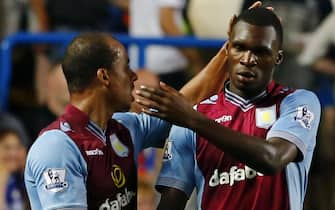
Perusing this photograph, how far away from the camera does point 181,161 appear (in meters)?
4.98

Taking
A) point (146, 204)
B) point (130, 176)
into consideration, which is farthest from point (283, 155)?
point (146, 204)

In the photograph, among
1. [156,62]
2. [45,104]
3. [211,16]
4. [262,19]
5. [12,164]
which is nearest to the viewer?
[262,19]

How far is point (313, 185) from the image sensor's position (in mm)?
8125

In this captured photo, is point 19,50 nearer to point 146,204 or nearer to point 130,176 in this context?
point 146,204

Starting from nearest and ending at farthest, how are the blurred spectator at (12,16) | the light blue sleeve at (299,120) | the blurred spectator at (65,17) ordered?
the light blue sleeve at (299,120), the blurred spectator at (65,17), the blurred spectator at (12,16)

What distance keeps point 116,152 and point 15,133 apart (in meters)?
2.85

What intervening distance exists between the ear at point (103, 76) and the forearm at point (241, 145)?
568mm

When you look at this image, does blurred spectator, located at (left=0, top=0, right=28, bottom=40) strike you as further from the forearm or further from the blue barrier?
the forearm

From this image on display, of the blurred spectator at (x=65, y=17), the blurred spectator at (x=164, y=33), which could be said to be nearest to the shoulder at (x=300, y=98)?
the blurred spectator at (x=164, y=33)

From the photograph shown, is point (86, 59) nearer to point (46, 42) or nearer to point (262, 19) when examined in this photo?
point (262, 19)

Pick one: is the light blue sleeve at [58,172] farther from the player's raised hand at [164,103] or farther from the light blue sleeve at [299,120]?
the light blue sleeve at [299,120]

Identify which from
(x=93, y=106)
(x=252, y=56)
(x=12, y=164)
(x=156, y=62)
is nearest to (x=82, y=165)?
(x=93, y=106)

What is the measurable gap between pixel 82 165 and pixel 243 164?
64 centimetres

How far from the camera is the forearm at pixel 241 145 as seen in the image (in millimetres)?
4516
